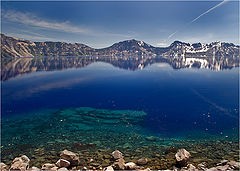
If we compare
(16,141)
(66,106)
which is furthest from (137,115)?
(16,141)

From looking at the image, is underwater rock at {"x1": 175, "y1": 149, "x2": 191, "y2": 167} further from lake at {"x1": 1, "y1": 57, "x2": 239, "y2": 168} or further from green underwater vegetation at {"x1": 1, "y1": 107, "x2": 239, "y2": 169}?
lake at {"x1": 1, "y1": 57, "x2": 239, "y2": 168}

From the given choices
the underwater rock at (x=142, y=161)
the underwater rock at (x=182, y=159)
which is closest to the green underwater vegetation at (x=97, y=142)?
the underwater rock at (x=142, y=161)

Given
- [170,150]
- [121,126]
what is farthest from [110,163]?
[121,126]

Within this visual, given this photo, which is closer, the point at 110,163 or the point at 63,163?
the point at 63,163

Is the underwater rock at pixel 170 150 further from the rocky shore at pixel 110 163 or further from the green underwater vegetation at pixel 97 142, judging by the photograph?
the rocky shore at pixel 110 163

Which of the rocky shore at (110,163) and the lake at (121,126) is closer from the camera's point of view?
the rocky shore at (110,163)

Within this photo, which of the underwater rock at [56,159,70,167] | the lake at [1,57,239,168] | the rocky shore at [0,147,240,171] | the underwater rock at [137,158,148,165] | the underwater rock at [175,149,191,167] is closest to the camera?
the rocky shore at [0,147,240,171]

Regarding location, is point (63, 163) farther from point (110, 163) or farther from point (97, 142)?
point (97, 142)

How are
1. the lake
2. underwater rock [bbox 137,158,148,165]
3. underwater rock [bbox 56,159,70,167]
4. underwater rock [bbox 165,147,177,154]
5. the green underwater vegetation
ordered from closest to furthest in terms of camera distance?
underwater rock [bbox 56,159,70,167], underwater rock [bbox 137,158,148,165], the green underwater vegetation, underwater rock [bbox 165,147,177,154], the lake

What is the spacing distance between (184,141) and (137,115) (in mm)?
14358

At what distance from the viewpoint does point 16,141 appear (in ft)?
87.1

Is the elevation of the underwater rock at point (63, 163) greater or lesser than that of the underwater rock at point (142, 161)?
greater

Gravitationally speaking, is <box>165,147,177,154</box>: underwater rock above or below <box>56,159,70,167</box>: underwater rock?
below

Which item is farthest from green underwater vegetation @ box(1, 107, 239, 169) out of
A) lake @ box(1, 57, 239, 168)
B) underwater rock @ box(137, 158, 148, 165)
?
underwater rock @ box(137, 158, 148, 165)
